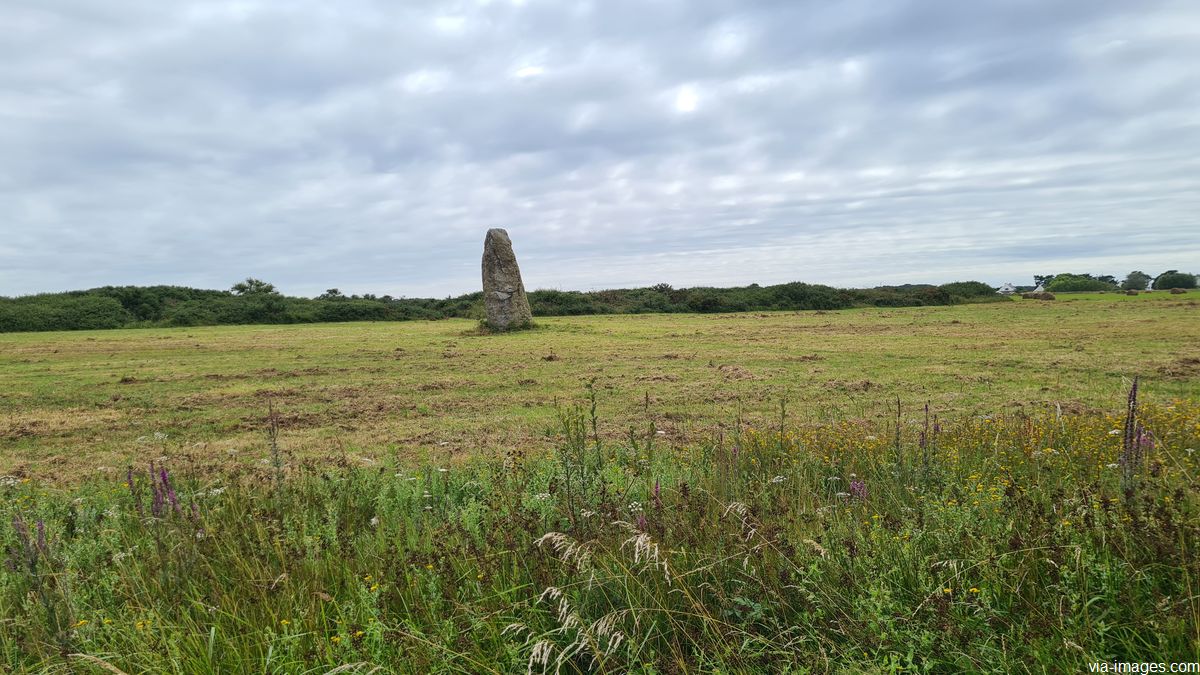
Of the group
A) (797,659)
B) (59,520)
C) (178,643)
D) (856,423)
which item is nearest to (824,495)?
(797,659)

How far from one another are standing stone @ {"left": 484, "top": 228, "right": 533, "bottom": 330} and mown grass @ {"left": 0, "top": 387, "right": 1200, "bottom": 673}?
936 inches

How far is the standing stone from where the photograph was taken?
28.7 metres

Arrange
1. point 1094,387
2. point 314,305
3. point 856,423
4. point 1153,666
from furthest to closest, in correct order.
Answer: point 314,305, point 1094,387, point 856,423, point 1153,666

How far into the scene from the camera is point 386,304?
4881cm

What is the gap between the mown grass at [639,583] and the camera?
2.88 metres

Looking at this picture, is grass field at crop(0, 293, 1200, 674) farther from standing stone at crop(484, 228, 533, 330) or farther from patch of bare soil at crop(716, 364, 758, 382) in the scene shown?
standing stone at crop(484, 228, 533, 330)

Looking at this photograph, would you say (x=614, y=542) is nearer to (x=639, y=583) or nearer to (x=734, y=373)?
(x=639, y=583)

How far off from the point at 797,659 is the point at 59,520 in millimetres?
5965

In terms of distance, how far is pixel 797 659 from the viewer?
9.33 feet

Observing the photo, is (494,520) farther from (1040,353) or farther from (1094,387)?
(1040,353)

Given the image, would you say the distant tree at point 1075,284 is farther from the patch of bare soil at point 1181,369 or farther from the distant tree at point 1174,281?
the patch of bare soil at point 1181,369

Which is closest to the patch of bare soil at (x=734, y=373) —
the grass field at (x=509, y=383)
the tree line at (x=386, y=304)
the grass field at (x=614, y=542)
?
the grass field at (x=509, y=383)

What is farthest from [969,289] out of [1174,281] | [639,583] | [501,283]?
[639,583]

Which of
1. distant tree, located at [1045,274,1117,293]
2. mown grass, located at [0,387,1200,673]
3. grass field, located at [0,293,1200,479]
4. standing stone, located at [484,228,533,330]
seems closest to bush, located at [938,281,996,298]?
distant tree, located at [1045,274,1117,293]
